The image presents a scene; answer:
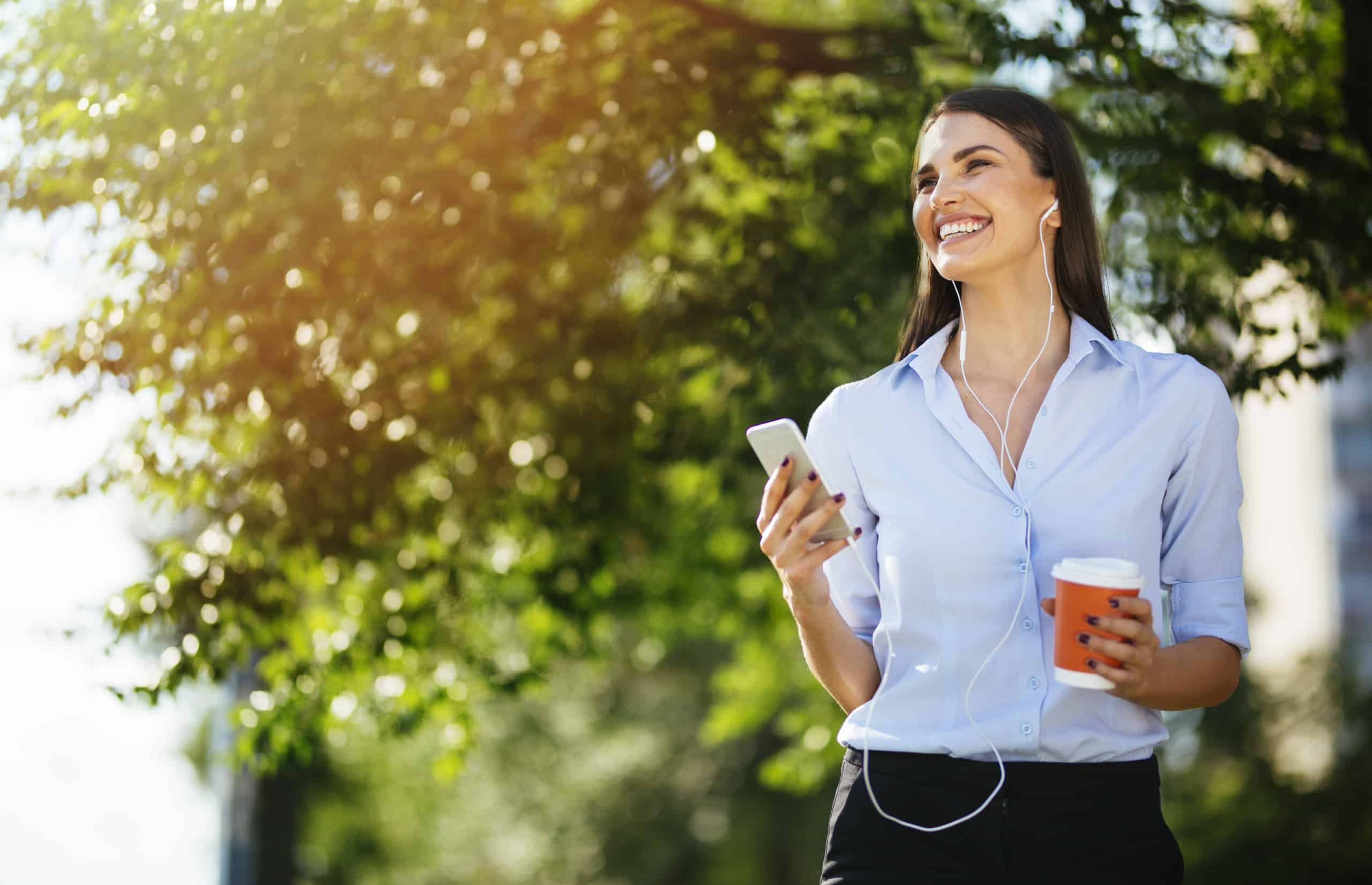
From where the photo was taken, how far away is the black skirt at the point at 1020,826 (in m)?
2.16

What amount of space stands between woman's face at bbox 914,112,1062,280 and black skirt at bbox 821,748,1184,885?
0.90 meters

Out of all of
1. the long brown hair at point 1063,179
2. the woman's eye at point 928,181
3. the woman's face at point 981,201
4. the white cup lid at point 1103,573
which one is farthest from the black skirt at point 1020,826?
the woman's eye at point 928,181

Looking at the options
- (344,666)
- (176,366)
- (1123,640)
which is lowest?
(344,666)

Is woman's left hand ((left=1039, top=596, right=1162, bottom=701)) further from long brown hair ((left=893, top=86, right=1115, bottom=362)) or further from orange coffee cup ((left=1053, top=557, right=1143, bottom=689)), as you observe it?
long brown hair ((left=893, top=86, right=1115, bottom=362))

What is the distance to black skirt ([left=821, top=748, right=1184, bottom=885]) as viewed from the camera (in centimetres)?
216

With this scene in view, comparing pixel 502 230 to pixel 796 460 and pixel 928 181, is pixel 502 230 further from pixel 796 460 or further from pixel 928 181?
pixel 796 460

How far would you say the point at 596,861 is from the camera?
19953 millimetres

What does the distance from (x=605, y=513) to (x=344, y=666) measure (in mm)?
1366

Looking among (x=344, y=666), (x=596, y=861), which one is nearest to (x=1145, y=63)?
(x=344, y=666)

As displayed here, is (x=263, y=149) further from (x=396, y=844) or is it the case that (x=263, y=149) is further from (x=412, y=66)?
(x=396, y=844)

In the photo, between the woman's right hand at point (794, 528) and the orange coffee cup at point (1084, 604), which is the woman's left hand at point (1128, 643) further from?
the woman's right hand at point (794, 528)

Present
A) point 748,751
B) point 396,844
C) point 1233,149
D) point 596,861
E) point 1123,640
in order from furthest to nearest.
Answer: point 396,844, point 748,751, point 596,861, point 1233,149, point 1123,640

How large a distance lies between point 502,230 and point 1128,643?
3.58 metres

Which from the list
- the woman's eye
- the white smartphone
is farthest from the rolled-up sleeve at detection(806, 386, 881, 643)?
the woman's eye
